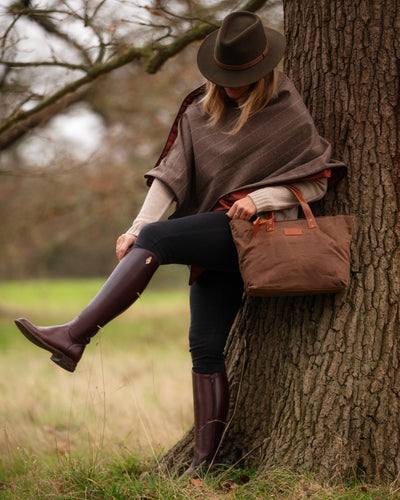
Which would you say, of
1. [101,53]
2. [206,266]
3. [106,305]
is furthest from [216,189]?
[101,53]

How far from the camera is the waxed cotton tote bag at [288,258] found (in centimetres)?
213

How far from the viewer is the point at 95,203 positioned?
10.7 meters

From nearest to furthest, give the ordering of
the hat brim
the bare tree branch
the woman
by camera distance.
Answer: the woman
the hat brim
the bare tree branch

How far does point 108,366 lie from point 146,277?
473 cm

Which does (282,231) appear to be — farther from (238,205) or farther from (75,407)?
(75,407)

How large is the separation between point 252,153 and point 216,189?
0.69 ft

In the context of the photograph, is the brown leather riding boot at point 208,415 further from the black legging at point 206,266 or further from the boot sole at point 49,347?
the boot sole at point 49,347

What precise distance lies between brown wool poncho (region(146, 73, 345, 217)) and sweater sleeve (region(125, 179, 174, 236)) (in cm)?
4

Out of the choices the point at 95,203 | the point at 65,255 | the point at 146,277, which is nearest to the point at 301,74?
the point at 146,277

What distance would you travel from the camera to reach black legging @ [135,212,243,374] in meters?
2.18

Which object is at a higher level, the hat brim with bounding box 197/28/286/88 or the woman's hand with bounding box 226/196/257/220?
the hat brim with bounding box 197/28/286/88

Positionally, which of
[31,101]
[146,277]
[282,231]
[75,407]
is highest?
[31,101]

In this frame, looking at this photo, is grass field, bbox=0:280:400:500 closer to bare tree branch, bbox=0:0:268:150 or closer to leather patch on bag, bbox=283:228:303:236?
leather patch on bag, bbox=283:228:303:236

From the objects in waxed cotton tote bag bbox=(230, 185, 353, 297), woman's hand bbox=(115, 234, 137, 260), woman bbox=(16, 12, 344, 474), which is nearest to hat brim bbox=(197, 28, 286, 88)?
woman bbox=(16, 12, 344, 474)
